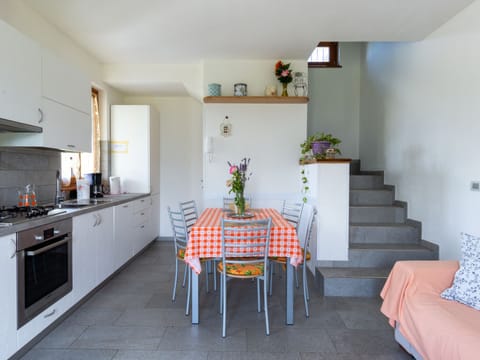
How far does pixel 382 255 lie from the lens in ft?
10.7

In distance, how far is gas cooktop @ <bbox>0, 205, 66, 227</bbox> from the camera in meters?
2.01

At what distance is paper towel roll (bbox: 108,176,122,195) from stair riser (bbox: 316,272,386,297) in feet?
9.93

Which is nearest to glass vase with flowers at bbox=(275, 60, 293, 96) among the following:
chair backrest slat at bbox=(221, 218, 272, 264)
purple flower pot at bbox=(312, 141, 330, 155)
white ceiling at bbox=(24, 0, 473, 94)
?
white ceiling at bbox=(24, 0, 473, 94)

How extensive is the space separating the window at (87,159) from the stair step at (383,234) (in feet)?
11.4

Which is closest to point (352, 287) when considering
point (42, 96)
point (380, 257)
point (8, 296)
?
point (380, 257)

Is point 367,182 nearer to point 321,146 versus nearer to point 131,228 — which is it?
point 321,146

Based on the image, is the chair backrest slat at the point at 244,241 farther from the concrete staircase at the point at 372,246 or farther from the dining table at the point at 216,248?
the concrete staircase at the point at 372,246

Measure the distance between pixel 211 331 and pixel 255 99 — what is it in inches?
114

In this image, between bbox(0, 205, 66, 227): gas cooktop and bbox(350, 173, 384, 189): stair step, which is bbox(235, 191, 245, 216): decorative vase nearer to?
bbox(0, 205, 66, 227): gas cooktop

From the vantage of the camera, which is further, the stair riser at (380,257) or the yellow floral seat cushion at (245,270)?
the stair riser at (380,257)

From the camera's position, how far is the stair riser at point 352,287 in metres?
2.99

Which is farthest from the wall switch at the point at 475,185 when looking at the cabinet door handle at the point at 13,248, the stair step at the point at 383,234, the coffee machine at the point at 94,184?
the coffee machine at the point at 94,184

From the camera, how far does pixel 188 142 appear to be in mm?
5215

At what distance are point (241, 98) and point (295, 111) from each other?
77 cm
